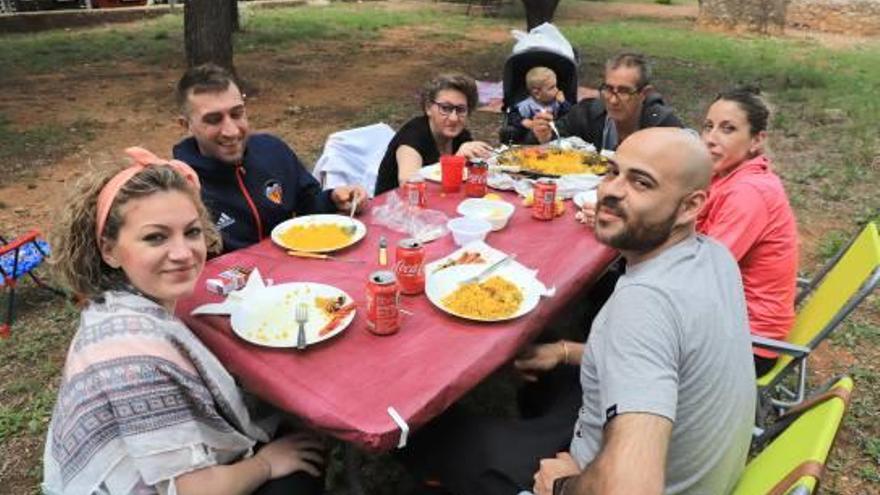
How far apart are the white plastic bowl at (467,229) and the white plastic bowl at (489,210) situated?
95mm

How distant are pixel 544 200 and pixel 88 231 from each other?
6.49ft

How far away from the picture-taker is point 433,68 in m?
12.1

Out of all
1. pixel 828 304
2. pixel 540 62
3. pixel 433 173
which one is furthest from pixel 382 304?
pixel 540 62

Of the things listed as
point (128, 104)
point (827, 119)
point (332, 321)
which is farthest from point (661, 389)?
point (128, 104)

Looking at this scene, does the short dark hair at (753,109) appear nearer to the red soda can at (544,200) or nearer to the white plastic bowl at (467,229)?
the red soda can at (544,200)

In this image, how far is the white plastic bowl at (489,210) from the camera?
292 cm

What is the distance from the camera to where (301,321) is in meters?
2.00

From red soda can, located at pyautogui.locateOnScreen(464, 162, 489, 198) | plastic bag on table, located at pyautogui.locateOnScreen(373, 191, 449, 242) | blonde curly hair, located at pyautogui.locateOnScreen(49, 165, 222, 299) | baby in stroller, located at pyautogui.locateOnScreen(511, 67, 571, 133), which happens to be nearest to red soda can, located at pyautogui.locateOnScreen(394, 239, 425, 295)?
plastic bag on table, located at pyautogui.locateOnScreen(373, 191, 449, 242)

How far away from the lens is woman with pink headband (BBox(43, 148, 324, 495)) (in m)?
1.61

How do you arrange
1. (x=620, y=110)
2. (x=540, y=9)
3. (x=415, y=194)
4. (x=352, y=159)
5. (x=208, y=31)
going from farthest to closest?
(x=540, y=9) → (x=208, y=31) → (x=352, y=159) → (x=620, y=110) → (x=415, y=194)

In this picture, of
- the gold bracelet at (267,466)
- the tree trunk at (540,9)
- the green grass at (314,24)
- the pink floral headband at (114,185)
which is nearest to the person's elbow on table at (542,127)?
the pink floral headband at (114,185)

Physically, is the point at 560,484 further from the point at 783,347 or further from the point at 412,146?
the point at 412,146

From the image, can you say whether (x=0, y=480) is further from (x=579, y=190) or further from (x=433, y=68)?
(x=433, y=68)

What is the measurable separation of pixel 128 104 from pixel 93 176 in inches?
337
